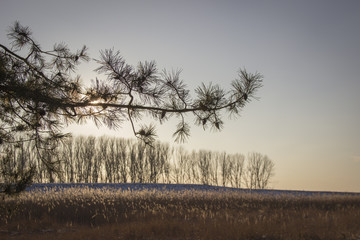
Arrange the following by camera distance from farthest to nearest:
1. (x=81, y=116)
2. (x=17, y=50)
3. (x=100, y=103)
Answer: (x=17, y=50), (x=81, y=116), (x=100, y=103)

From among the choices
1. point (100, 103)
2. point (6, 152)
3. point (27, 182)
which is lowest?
point (27, 182)

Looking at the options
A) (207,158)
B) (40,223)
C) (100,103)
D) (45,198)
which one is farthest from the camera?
(207,158)

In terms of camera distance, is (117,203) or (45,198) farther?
(45,198)

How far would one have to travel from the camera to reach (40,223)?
8.23 metres

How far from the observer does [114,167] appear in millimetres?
33844

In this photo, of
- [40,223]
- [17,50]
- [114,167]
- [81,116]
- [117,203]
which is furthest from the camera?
[114,167]

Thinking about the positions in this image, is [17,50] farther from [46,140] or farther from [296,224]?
[296,224]

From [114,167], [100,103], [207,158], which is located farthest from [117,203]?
[207,158]

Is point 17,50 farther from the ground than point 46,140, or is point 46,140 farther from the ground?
point 17,50

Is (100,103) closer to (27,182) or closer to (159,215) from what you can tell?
(27,182)

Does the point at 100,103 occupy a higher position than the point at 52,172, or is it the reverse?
the point at 100,103

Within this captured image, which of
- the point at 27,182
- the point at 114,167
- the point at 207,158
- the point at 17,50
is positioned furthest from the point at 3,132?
the point at 207,158

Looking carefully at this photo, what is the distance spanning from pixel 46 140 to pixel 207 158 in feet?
107

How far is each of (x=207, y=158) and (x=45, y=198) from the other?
2681 cm
